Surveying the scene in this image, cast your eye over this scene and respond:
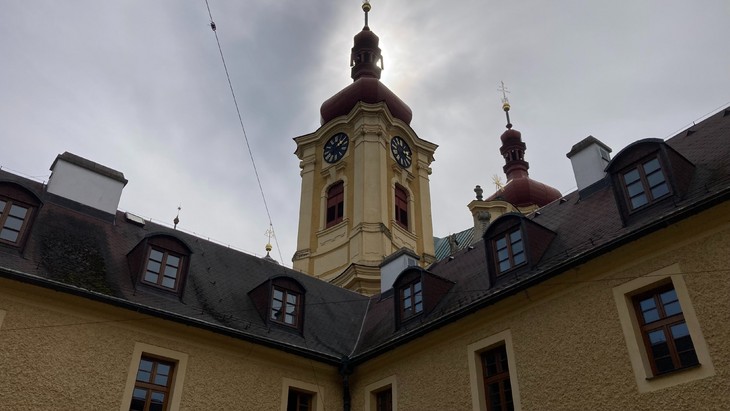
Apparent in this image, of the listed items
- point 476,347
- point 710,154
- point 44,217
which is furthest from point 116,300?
point 710,154

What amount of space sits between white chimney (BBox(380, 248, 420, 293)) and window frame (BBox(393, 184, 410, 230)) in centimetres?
958

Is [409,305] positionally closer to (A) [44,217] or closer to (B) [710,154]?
(B) [710,154]

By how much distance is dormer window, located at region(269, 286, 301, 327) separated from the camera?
575 inches

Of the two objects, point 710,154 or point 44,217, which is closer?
point 710,154

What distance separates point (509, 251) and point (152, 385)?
7.08 metres

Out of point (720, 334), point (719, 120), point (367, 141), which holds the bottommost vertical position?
point (720, 334)

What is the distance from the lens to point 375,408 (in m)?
13.6

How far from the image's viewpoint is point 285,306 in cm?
1486

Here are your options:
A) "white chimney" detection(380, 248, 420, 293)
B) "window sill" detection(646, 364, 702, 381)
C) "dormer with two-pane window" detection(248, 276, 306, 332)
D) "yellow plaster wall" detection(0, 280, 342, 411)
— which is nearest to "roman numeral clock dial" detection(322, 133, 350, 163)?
"white chimney" detection(380, 248, 420, 293)

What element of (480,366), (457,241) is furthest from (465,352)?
(457,241)

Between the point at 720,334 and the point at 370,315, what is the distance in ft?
32.3

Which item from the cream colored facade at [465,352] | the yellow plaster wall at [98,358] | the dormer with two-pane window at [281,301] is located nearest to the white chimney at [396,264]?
the dormer with two-pane window at [281,301]

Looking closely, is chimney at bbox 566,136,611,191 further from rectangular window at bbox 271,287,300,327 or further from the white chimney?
rectangular window at bbox 271,287,300,327

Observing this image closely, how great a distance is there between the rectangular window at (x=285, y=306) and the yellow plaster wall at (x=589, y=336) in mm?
3369
